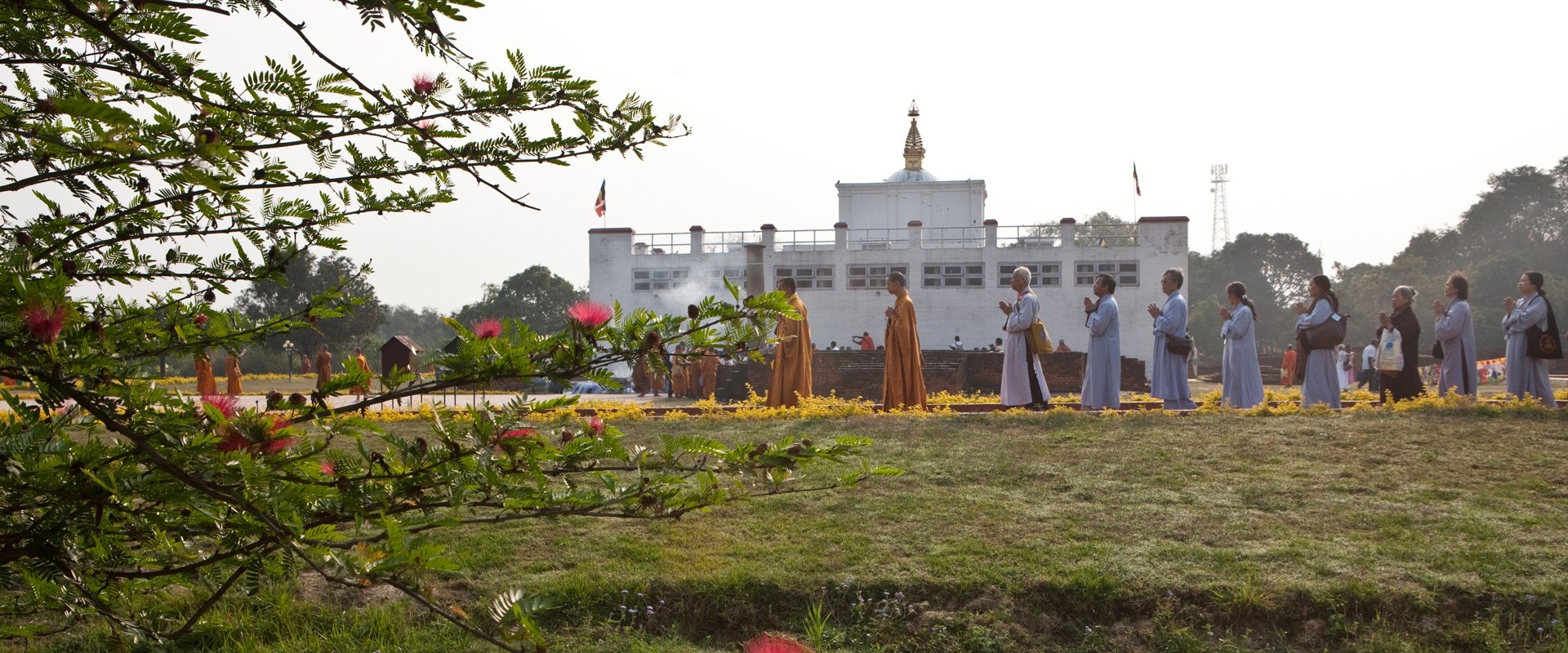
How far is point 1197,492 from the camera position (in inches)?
238

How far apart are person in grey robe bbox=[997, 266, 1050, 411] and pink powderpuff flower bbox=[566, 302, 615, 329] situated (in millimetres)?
8052

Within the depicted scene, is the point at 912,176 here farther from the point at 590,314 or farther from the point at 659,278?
the point at 590,314

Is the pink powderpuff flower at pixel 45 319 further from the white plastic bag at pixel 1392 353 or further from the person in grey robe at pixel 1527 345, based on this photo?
the white plastic bag at pixel 1392 353

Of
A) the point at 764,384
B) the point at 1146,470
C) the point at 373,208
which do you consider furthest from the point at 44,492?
the point at 764,384

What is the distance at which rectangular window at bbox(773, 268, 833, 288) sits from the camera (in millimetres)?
31219

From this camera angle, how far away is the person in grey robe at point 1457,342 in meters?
9.98

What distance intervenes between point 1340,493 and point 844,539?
2700 millimetres

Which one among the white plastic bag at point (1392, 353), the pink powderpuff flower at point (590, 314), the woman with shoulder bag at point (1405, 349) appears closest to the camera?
the pink powderpuff flower at point (590, 314)

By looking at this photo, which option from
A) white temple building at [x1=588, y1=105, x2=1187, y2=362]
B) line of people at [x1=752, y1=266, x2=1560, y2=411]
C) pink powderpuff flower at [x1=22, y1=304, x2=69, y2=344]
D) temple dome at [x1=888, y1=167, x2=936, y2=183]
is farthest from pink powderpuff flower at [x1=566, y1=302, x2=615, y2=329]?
temple dome at [x1=888, y1=167, x2=936, y2=183]

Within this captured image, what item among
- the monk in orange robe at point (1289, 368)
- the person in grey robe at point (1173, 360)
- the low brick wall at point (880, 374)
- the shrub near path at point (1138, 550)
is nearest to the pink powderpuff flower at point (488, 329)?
the shrub near path at point (1138, 550)

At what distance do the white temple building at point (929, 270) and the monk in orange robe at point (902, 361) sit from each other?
18684 mm

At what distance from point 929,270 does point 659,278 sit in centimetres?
737

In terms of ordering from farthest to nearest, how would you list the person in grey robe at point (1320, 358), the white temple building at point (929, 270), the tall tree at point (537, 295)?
the tall tree at point (537, 295) < the white temple building at point (929, 270) < the person in grey robe at point (1320, 358)

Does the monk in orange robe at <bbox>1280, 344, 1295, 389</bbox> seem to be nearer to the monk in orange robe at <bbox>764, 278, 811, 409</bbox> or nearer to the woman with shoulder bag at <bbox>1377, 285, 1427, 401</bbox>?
the woman with shoulder bag at <bbox>1377, 285, 1427, 401</bbox>
